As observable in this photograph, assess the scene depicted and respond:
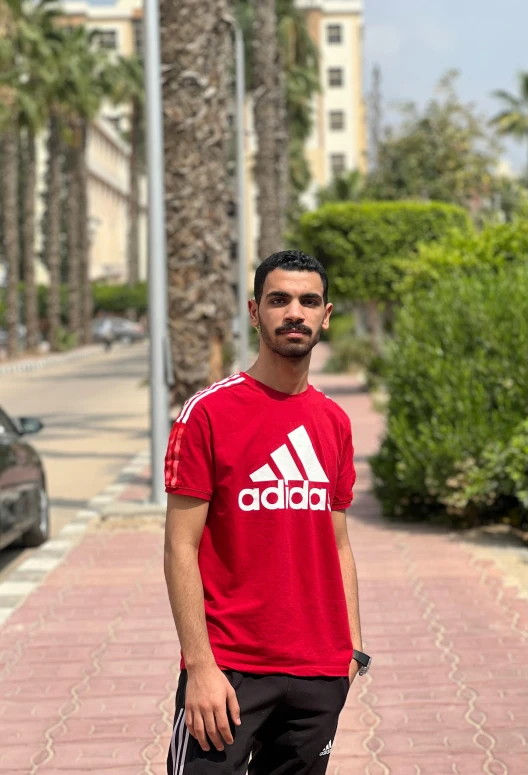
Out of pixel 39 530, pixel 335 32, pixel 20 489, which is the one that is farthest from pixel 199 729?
pixel 335 32

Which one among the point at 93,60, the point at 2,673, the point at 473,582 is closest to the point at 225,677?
the point at 2,673

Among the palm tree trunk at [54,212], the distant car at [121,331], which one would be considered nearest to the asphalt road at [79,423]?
the palm tree trunk at [54,212]

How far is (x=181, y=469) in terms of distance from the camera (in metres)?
3.02

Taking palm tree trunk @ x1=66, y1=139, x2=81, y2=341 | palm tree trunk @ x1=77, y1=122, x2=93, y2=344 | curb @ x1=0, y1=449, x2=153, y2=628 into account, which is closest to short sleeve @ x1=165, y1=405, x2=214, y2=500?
curb @ x1=0, y1=449, x2=153, y2=628

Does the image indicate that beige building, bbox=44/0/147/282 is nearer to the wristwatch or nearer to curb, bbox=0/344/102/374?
curb, bbox=0/344/102/374

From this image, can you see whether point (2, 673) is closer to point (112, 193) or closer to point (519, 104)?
point (519, 104)

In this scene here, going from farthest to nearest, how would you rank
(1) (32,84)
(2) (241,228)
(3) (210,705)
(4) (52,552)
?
(1) (32,84) → (2) (241,228) → (4) (52,552) → (3) (210,705)

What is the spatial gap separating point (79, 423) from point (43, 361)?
26619 millimetres

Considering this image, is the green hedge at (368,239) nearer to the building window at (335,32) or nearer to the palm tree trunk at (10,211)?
the palm tree trunk at (10,211)

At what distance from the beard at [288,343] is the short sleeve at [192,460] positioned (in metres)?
0.23

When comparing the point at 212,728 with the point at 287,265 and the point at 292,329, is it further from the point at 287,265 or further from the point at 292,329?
the point at 287,265

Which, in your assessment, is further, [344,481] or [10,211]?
[10,211]

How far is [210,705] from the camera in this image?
9.48 feet

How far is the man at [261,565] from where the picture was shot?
2.97 meters
